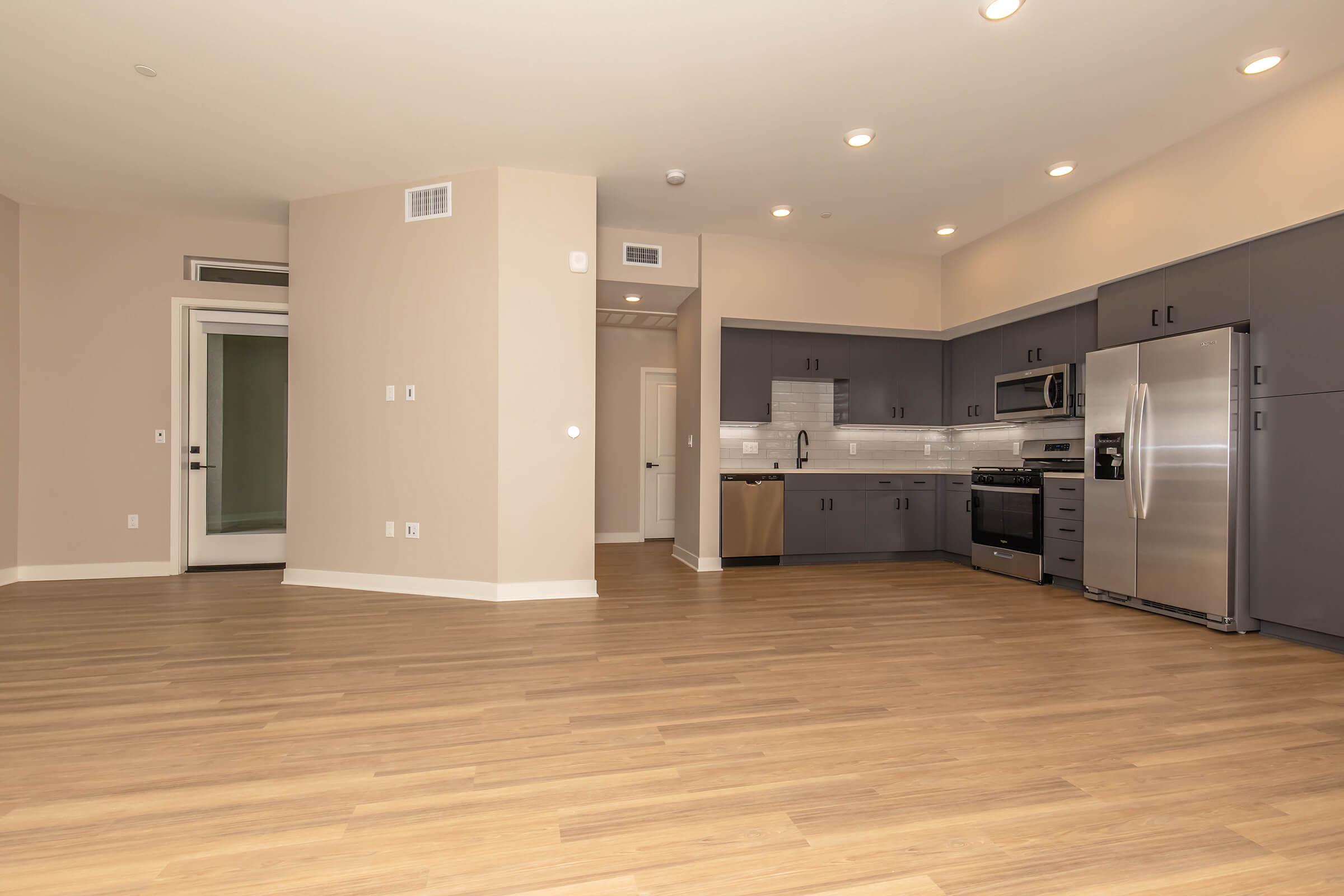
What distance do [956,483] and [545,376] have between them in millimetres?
3980

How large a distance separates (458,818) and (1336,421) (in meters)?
4.38

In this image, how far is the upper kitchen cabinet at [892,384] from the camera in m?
6.48

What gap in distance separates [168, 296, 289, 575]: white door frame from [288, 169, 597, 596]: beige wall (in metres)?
1.13

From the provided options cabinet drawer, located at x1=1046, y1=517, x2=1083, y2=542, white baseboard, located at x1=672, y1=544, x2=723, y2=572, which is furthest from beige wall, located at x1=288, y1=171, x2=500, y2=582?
cabinet drawer, located at x1=1046, y1=517, x2=1083, y2=542

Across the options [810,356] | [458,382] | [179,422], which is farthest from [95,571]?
[810,356]

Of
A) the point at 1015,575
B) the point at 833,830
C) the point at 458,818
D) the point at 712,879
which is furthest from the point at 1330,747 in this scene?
the point at 1015,575

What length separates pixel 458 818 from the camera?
178 centimetres

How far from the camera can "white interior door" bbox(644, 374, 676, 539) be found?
25.9ft

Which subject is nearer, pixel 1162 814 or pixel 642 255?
pixel 1162 814

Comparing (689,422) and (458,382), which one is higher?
(458,382)

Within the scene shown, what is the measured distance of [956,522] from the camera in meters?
6.22

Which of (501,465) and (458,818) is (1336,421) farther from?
(501,465)

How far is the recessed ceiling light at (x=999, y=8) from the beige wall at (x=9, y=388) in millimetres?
6571

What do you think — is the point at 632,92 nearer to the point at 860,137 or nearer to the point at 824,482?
the point at 860,137
